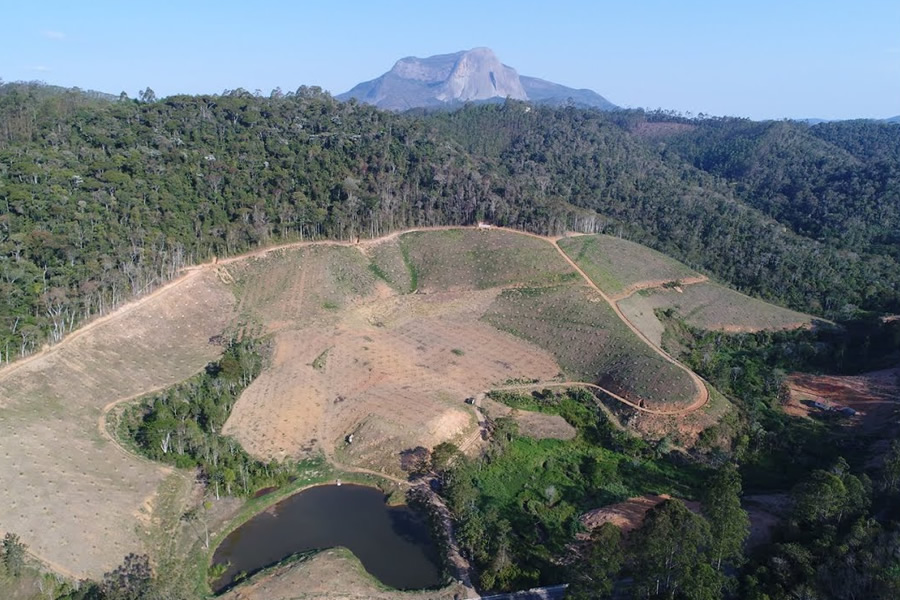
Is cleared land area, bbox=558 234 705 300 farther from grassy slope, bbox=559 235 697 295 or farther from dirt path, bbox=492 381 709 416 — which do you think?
dirt path, bbox=492 381 709 416

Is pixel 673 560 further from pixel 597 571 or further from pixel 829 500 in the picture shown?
pixel 829 500

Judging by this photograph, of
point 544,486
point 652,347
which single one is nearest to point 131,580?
point 544,486

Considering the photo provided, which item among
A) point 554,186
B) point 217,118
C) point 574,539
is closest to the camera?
point 574,539

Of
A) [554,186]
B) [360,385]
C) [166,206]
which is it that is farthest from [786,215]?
[166,206]

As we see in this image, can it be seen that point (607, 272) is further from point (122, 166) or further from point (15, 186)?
point (15, 186)

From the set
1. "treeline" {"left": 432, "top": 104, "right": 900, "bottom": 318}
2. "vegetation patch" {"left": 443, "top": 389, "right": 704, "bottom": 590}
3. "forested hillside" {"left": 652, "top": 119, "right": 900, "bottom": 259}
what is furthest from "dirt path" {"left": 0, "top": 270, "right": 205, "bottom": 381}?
"forested hillside" {"left": 652, "top": 119, "right": 900, "bottom": 259}

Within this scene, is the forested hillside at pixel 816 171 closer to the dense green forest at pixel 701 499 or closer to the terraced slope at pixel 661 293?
the terraced slope at pixel 661 293

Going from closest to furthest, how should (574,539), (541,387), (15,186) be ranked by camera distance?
(574,539)
(541,387)
(15,186)

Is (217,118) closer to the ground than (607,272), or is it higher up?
higher up
